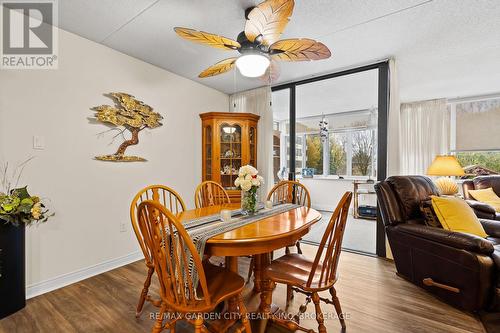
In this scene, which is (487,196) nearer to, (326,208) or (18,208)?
(326,208)

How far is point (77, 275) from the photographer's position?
2334mm

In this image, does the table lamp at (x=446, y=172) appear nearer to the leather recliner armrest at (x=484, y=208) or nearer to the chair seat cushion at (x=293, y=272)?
the leather recliner armrest at (x=484, y=208)

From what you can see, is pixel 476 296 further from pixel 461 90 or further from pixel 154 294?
pixel 461 90

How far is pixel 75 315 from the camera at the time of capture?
5.85 feet

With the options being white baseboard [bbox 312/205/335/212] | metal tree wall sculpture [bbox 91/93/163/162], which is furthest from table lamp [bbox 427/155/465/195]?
A: metal tree wall sculpture [bbox 91/93/163/162]

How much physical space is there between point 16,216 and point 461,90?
6264mm

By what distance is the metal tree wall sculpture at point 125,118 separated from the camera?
2.55 metres

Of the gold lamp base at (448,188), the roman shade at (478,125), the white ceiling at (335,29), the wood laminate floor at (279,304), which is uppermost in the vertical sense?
the white ceiling at (335,29)

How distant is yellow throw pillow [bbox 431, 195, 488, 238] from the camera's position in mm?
2037

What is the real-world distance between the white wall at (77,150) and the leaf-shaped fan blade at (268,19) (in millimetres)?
1808

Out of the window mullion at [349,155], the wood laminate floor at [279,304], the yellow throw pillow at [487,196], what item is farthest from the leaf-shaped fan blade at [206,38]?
the window mullion at [349,155]

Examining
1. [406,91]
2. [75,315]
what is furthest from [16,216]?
[406,91]

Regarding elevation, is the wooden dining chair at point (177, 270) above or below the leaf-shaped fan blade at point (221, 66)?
below

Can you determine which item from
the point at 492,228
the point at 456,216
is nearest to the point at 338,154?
the point at 492,228
